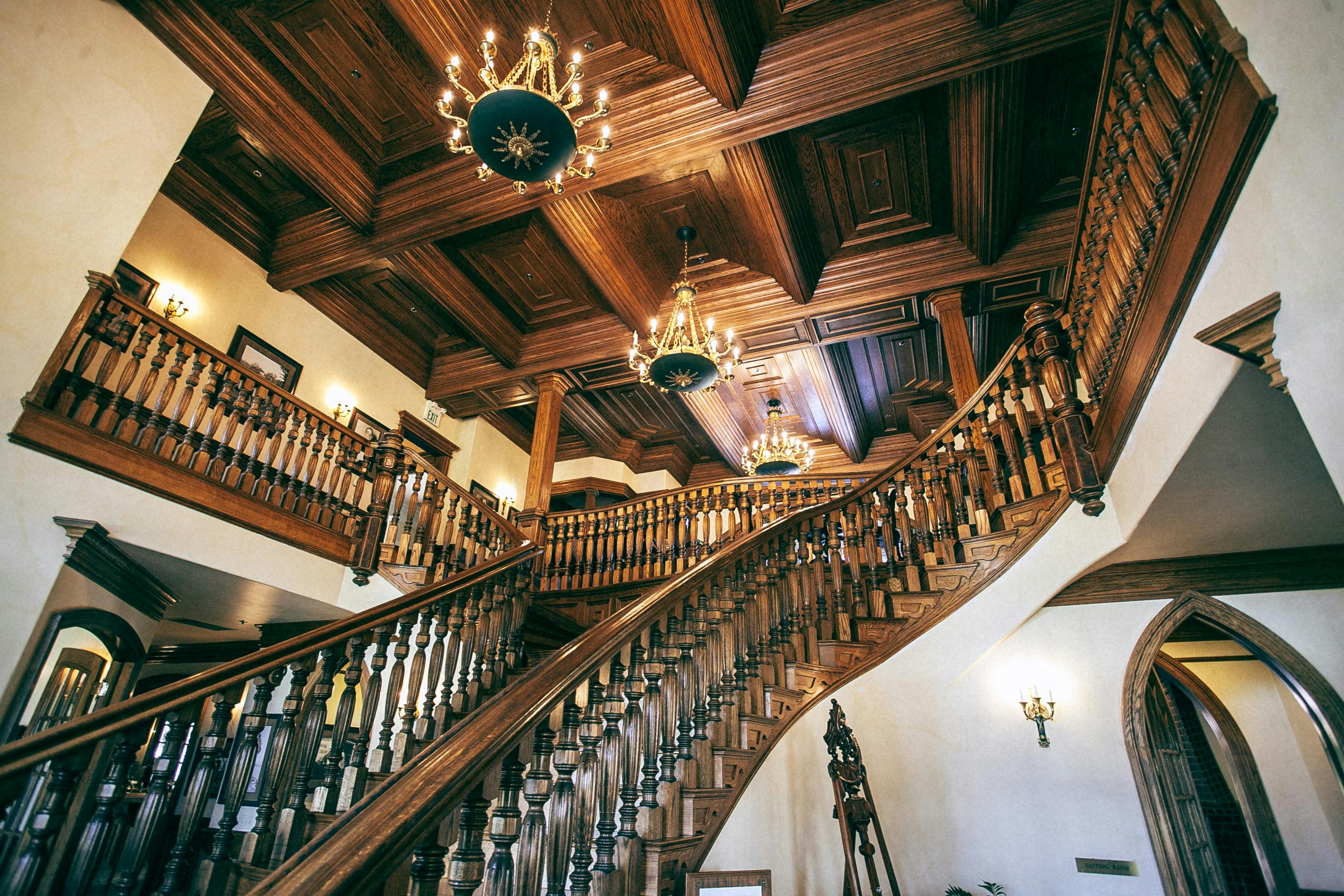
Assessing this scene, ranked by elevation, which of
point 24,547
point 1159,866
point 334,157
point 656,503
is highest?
point 334,157

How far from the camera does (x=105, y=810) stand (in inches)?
75.5

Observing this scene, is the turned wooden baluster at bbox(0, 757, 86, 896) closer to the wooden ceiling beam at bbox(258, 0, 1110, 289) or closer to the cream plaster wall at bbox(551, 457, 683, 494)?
the wooden ceiling beam at bbox(258, 0, 1110, 289)

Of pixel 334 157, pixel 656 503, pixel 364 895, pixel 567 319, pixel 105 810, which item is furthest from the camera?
pixel 567 319

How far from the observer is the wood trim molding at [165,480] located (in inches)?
144

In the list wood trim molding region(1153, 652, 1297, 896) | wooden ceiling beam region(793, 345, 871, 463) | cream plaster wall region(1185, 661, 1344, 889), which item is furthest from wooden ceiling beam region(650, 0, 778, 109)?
cream plaster wall region(1185, 661, 1344, 889)

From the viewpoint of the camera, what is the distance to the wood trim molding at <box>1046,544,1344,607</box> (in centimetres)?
378

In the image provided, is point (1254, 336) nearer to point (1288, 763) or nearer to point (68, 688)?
point (68, 688)

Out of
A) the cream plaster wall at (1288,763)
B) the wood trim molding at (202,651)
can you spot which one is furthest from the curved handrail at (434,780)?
the wood trim molding at (202,651)

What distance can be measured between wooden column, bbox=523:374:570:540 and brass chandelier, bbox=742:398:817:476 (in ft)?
8.72

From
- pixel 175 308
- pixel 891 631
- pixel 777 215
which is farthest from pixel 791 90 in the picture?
pixel 175 308

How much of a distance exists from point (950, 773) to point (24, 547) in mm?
5219

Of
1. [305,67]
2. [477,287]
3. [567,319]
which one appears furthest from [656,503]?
[305,67]

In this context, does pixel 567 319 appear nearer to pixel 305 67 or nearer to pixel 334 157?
pixel 334 157

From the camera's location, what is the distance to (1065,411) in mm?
3396
